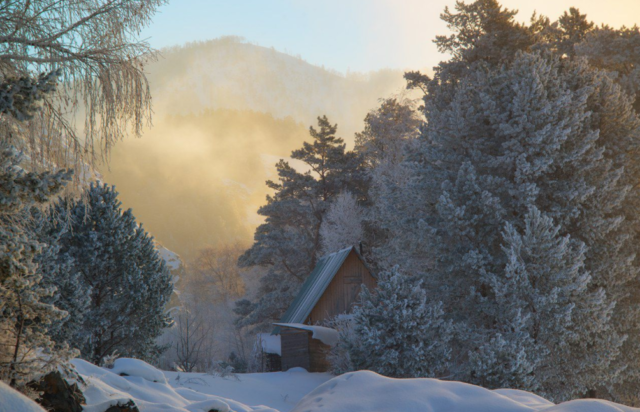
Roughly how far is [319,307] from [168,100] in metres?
133

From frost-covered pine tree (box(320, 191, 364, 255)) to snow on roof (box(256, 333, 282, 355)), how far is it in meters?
9.04

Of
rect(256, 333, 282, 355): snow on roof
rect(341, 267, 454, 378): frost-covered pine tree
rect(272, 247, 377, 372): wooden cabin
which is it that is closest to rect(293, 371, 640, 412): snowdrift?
rect(341, 267, 454, 378): frost-covered pine tree

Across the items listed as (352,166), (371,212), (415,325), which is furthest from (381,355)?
(352,166)

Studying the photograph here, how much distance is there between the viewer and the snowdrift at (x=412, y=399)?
21.1 feet

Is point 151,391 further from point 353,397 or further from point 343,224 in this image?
point 343,224

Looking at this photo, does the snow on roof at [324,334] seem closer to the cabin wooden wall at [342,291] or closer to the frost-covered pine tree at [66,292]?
the cabin wooden wall at [342,291]

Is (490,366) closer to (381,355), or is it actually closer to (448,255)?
(381,355)

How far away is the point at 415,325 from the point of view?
17.3 m

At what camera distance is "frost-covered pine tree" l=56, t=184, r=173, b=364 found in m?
17.1

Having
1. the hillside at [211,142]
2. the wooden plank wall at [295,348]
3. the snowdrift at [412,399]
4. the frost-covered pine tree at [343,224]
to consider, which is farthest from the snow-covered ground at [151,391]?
the hillside at [211,142]

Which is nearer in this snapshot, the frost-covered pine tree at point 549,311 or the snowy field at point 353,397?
the snowy field at point 353,397

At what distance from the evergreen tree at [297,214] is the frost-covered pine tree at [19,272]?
3346 centimetres

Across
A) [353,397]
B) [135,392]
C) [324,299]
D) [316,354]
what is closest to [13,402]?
[135,392]

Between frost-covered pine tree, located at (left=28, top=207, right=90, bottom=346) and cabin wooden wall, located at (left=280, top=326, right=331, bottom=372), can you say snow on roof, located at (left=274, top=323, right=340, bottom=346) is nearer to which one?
cabin wooden wall, located at (left=280, top=326, right=331, bottom=372)
